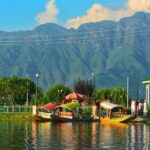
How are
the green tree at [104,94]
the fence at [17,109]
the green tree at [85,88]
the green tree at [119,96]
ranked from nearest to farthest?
the fence at [17,109] < the green tree at [85,88] < the green tree at [119,96] < the green tree at [104,94]

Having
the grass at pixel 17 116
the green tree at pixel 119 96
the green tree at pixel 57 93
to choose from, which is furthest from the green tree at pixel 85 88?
the grass at pixel 17 116

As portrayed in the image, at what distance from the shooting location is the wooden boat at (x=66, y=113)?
78375 millimetres

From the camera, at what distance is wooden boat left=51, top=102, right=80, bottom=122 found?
78.4 m

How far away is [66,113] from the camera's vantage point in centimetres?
8206

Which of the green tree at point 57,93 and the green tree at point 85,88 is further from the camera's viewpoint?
the green tree at point 57,93

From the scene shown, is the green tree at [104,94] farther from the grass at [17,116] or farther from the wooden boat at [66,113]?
the wooden boat at [66,113]

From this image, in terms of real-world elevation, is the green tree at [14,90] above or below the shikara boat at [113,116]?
above

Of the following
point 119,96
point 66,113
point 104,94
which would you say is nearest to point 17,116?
point 66,113

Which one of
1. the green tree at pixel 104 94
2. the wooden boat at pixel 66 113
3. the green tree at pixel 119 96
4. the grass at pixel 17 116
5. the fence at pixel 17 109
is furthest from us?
the green tree at pixel 104 94

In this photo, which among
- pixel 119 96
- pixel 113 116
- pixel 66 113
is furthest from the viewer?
pixel 119 96

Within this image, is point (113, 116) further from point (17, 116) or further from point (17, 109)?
point (17, 109)

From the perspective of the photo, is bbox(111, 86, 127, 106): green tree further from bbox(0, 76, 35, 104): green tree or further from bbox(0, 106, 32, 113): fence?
bbox(0, 106, 32, 113): fence

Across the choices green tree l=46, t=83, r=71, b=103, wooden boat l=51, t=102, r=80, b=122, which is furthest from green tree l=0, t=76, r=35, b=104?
wooden boat l=51, t=102, r=80, b=122

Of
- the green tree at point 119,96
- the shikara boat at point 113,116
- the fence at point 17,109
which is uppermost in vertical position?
the green tree at point 119,96
